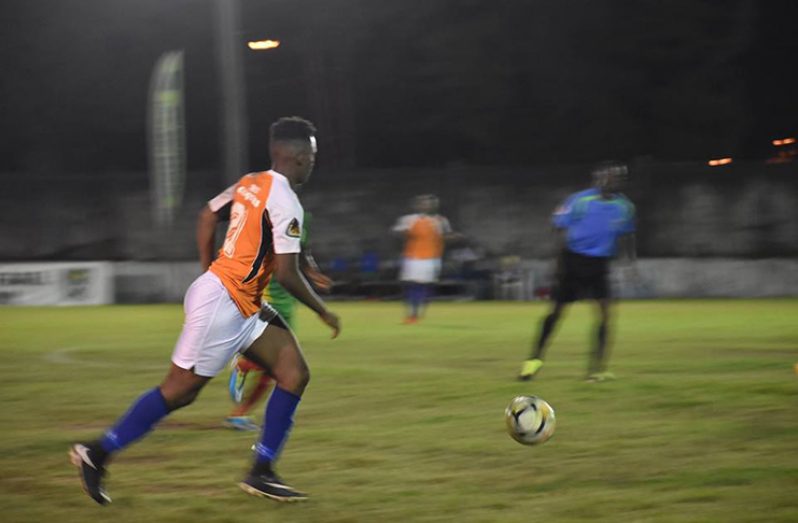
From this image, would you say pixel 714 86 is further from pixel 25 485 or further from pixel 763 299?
pixel 25 485

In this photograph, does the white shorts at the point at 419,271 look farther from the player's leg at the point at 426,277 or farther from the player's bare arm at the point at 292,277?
the player's bare arm at the point at 292,277

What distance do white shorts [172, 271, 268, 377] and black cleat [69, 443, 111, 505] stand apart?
2.13 feet

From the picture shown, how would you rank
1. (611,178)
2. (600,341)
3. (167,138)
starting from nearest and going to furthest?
(611,178) < (600,341) < (167,138)

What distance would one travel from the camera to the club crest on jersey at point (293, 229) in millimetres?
6637

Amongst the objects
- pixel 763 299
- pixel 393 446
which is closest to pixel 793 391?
pixel 393 446

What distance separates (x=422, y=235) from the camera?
841 inches

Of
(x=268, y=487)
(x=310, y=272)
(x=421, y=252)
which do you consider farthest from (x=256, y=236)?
(x=421, y=252)

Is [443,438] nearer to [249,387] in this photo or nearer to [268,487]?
[249,387]

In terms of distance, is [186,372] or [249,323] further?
[249,323]

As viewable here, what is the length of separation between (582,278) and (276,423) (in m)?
5.64

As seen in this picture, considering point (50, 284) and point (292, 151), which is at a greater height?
point (292, 151)

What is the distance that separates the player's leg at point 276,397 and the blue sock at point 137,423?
0.55 m

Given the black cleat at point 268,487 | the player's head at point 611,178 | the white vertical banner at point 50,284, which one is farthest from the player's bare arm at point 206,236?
the white vertical banner at point 50,284

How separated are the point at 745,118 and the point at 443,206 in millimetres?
14829
